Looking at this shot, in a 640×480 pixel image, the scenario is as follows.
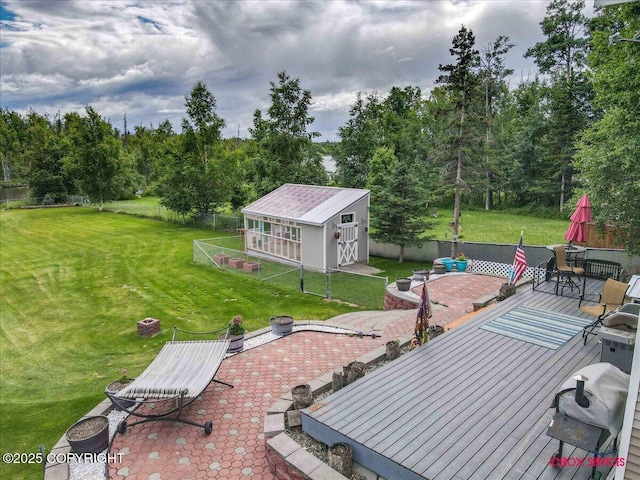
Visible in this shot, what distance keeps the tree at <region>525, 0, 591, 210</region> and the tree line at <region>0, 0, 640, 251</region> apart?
0.29 feet

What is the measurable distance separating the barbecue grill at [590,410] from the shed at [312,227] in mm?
12981

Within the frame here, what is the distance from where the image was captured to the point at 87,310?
1343 centimetres

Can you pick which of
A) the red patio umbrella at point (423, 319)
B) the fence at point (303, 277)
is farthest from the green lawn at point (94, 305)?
the red patio umbrella at point (423, 319)

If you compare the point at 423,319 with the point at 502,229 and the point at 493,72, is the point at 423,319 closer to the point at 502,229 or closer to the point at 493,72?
the point at 502,229

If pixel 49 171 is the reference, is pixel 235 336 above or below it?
below

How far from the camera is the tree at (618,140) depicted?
34.0ft

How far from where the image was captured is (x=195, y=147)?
3164 centimetres

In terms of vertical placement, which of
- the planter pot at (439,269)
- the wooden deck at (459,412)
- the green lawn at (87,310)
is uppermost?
the wooden deck at (459,412)

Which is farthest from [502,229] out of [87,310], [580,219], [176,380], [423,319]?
[176,380]

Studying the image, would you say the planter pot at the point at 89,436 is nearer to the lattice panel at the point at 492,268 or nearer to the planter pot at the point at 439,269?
the planter pot at the point at 439,269

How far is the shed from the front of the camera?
17.1 m

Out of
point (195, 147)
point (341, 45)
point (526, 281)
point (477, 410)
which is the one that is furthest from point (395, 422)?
point (195, 147)

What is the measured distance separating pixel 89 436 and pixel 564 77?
1465 inches

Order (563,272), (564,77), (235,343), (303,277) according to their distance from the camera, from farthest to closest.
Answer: (564,77) < (303,277) < (563,272) < (235,343)
